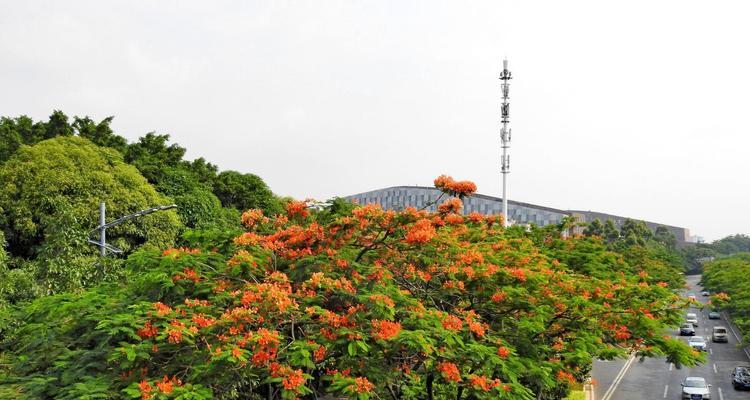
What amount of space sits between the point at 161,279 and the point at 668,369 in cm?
3560

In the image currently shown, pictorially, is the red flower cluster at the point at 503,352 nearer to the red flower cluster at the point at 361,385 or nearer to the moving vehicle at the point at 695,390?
the red flower cluster at the point at 361,385

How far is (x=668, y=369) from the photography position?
37812 mm

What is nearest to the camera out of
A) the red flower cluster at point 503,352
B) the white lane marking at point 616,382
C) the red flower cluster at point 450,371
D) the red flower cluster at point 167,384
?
the red flower cluster at point 167,384

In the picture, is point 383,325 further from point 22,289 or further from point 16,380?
point 22,289

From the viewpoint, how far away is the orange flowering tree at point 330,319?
8.16m

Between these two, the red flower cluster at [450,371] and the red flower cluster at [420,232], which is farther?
the red flower cluster at [420,232]

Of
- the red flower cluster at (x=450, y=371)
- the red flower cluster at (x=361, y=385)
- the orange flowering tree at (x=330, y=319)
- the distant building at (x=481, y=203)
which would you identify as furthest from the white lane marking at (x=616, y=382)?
the distant building at (x=481, y=203)

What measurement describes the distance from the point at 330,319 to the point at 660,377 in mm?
31693

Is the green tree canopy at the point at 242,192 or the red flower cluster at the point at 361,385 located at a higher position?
the green tree canopy at the point at 242,192

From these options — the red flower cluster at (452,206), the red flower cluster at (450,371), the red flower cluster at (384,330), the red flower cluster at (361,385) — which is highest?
the red flower cluster at (452,206)

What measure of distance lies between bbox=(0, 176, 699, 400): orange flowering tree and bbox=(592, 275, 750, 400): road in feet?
65.2

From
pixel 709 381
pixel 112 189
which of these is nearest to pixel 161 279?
pixel 112 189

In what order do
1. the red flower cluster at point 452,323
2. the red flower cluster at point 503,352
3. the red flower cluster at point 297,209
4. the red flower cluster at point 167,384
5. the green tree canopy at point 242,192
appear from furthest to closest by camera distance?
1. the green tree canopy at point 242,192
2. the red flower cluster at point 297,209
3. the red flower cluster at point 503,352
4. the red flower cluster at point 452,323
5. the red flower cluster at point 167,384

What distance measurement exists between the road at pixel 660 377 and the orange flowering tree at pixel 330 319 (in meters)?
19.9
